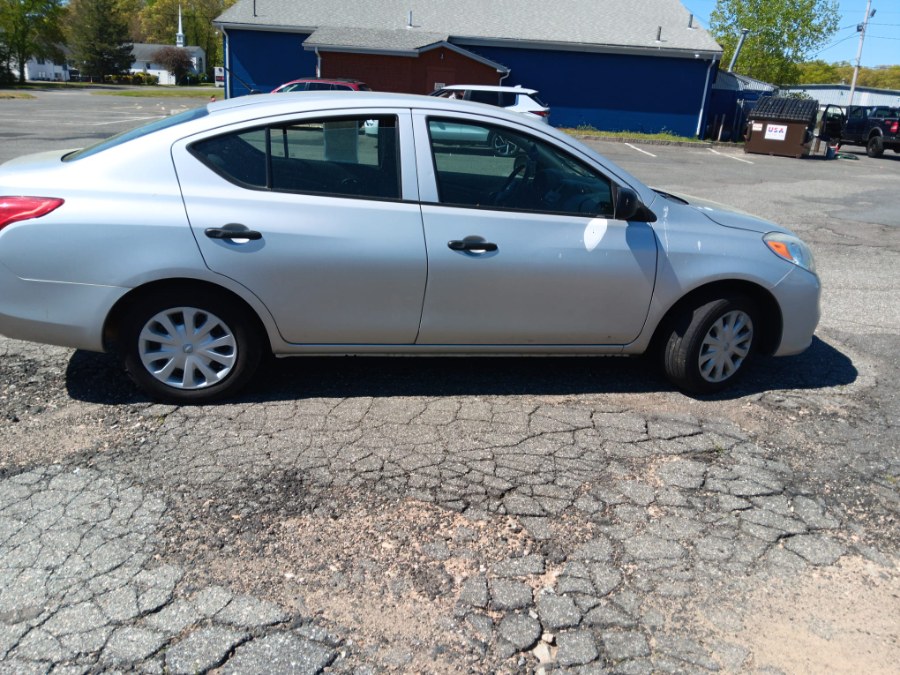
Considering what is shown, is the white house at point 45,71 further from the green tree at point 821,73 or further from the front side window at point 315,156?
the front side window at point 315,156

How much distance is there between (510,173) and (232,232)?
1.64 meters

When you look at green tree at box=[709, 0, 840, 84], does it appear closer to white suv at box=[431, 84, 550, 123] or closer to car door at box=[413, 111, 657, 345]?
white suv at box=[431, 84, 550, 123]

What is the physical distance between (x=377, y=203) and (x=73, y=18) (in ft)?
309

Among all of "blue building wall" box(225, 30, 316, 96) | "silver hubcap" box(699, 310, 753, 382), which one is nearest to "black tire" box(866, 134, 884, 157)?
"blue building wall" box(225, 30, 316, 96)

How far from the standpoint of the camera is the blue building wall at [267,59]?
2942 cm

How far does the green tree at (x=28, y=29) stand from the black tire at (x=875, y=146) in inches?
2383

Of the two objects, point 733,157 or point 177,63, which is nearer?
point 733,157

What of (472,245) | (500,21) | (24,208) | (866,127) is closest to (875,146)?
(866,127)

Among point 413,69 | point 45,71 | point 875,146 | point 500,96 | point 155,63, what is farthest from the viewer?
point 155,63

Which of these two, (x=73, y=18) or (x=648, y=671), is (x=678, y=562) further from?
(x=73, y=18)

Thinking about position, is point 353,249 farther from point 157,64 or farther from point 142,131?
point 157,64

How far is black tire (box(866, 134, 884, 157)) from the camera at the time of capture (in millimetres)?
27641

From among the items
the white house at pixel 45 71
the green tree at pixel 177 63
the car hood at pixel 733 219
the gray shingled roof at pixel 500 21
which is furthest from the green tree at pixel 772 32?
the white house at pixel 45 71

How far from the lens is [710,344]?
4.78 meters
